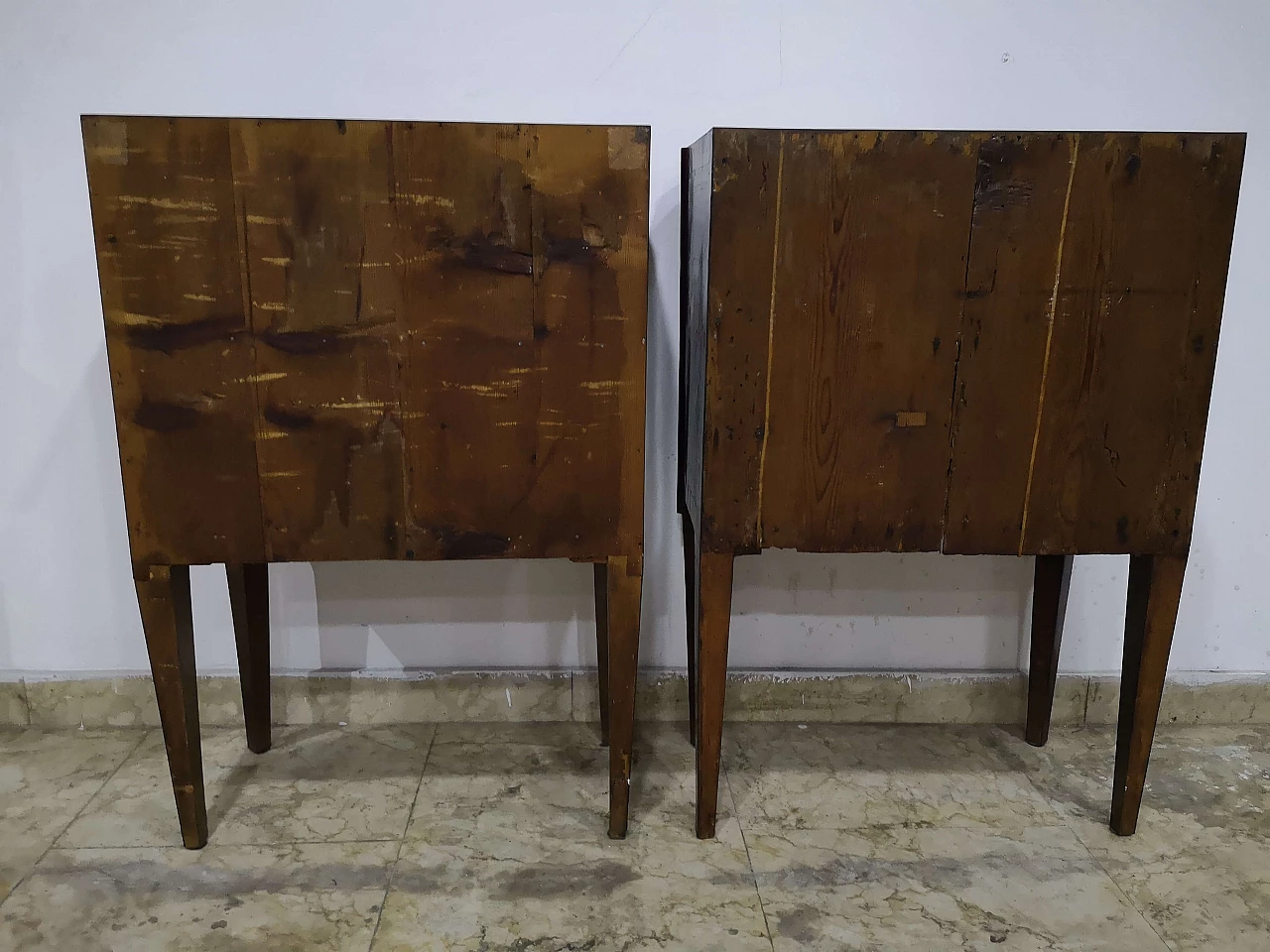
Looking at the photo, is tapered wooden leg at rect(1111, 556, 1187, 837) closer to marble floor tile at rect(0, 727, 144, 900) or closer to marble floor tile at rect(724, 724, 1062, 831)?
marble floor tile at rect(724, 724, 1062, 831)

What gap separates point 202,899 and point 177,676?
1.07 feet

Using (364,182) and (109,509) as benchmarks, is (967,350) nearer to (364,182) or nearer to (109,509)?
(364,182)

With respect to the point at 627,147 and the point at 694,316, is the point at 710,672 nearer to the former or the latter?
the point at 694,316

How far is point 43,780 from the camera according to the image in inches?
61.7

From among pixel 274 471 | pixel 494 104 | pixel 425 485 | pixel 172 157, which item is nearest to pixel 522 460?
pixel 425 485

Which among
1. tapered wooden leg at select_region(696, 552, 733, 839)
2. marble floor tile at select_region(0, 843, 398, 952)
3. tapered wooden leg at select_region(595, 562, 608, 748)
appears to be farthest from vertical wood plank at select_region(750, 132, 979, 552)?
marble floor tile at select_region(0, 843, 398, 952)

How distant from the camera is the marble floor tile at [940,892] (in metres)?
1.19

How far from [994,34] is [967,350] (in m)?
0.73

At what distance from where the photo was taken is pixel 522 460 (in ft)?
3.96

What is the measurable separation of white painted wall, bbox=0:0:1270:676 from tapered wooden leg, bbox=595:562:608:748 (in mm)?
89

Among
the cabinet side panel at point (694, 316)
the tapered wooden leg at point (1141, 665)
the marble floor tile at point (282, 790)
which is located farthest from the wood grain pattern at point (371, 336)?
the tapered wooden leg at point (1141, 665)

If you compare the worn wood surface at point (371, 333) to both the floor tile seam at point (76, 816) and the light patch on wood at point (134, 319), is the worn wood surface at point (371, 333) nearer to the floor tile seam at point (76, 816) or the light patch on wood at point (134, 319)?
the light patch on wood at point (134, 319)

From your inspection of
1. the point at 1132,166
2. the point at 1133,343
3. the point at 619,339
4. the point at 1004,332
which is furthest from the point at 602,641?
the point at 1132,166

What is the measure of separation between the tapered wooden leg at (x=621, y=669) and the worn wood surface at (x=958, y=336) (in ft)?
0.45
